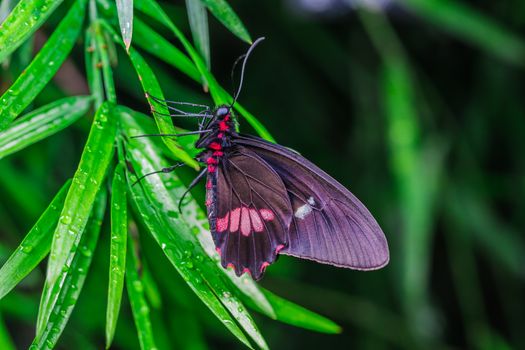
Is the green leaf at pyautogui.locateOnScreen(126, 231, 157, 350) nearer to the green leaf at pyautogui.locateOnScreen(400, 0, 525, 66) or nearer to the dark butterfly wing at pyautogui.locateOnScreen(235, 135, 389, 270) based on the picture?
the dark butterfly wing at pyautogui.locateOnScreen(235, 135, 389, 270)

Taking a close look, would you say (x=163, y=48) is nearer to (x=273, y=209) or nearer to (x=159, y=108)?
(x=159, y=108)

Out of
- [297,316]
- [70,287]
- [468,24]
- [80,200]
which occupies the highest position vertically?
[468,24]

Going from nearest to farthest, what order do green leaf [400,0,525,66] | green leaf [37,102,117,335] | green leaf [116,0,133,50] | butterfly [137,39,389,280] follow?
green leaf [37,102,117,335], green leaf [116,0,133,50], butterfly [137,39,389,280], green leaf [400,0,525,66]

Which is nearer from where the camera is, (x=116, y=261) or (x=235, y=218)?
(x=116, y=261)

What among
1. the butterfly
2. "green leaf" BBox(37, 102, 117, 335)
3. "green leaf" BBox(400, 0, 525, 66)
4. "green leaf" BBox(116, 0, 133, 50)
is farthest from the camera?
"green leaf" BBox(400, 0, 525, 66)

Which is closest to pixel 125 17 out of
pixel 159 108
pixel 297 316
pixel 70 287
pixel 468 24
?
pixel 159 108

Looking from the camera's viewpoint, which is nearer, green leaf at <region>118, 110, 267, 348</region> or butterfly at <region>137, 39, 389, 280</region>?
green leaf at <region>118, 110, 267, 348</region>

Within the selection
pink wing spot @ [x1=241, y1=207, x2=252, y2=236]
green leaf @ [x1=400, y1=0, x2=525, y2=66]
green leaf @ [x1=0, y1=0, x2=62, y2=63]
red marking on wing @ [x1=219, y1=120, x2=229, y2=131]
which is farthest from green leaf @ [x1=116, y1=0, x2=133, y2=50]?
green leaf @ [x1=400, y1=0, x2=525, y2=66]
